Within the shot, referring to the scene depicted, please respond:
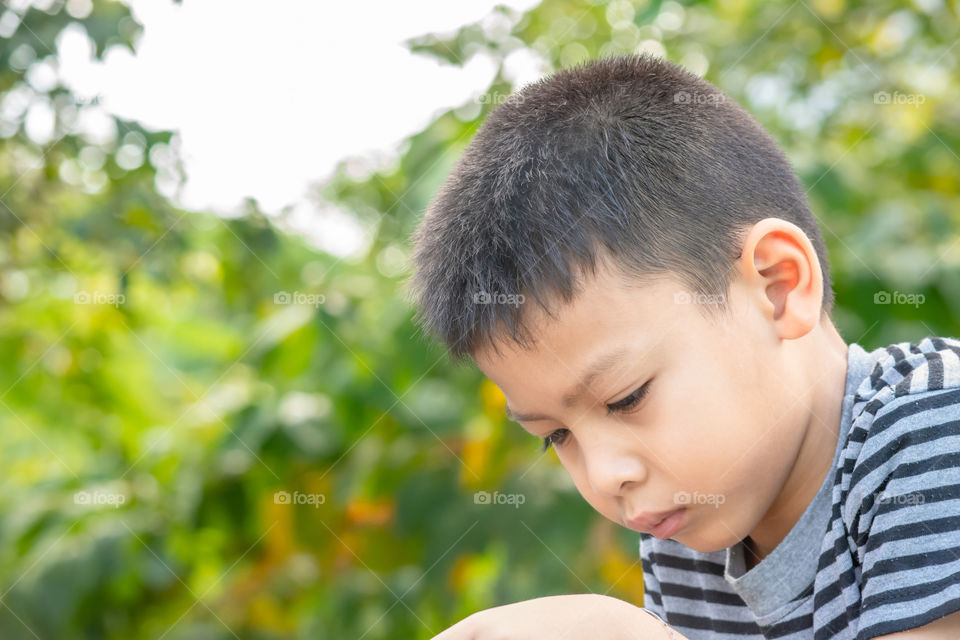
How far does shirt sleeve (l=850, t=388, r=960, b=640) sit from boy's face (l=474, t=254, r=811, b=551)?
0.08 meters

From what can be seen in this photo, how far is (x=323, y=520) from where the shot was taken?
1.29 m

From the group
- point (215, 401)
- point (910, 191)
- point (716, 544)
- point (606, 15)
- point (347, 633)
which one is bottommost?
point (347, 633)

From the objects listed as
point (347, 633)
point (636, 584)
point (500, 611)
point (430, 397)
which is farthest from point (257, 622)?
point (500, 611)

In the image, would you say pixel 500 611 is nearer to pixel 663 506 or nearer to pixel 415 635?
pixel 663 506

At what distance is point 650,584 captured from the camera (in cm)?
93

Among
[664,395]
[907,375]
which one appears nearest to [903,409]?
[907,375]

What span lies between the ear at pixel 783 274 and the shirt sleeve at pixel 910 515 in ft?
0.31

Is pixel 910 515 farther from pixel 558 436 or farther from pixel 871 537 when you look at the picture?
pixel 558 436

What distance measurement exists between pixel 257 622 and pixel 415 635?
0.25m

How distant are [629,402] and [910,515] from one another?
199 millimetres

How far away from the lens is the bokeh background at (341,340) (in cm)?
114

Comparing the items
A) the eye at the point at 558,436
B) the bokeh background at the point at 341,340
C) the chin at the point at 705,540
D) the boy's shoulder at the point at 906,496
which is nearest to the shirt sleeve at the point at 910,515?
the boy's shoulder at the point at 906,496

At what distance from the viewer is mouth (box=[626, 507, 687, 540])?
0.68 meters

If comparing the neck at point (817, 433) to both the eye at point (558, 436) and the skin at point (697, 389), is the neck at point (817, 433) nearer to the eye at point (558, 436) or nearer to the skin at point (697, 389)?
the skin at point (697, 389)
